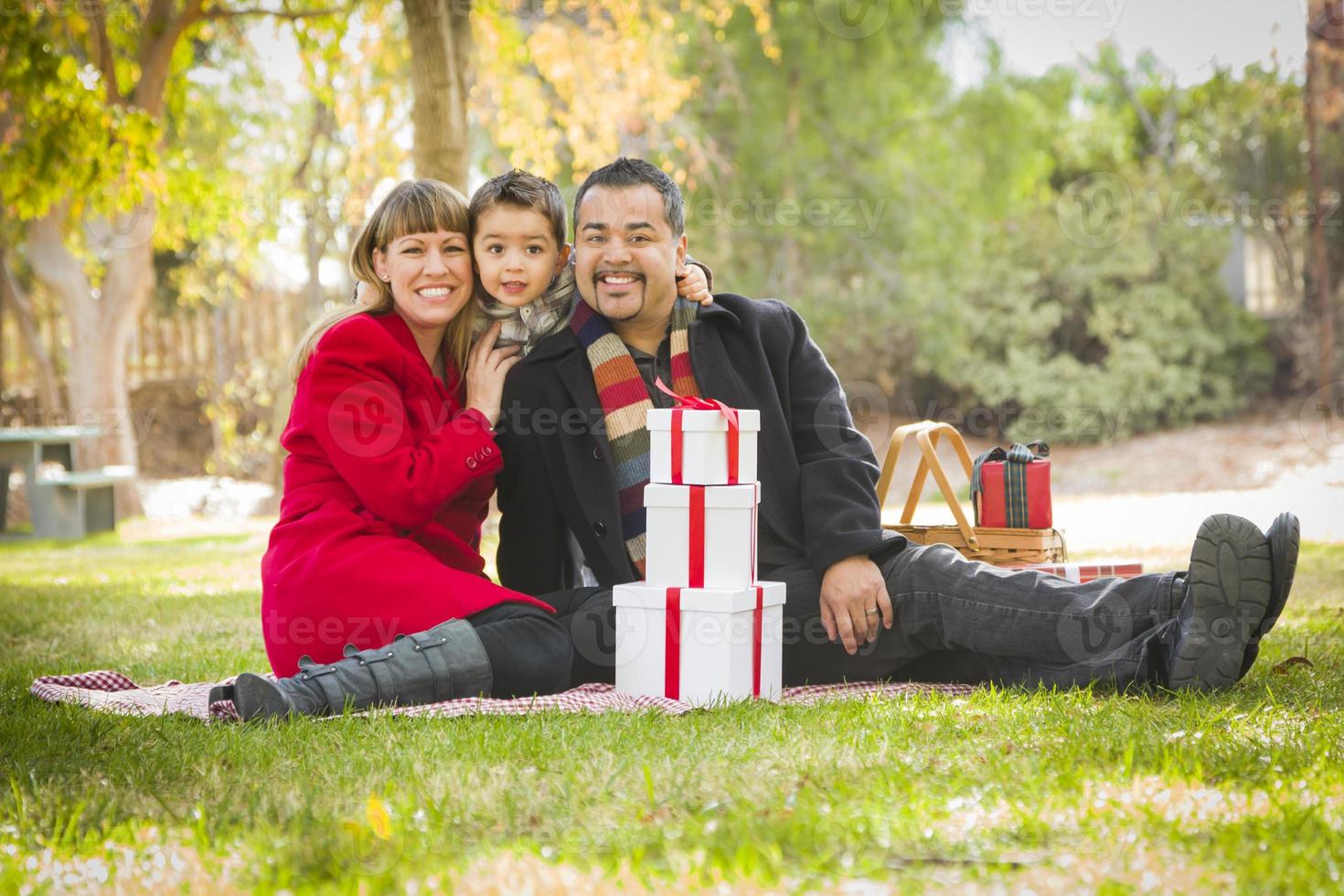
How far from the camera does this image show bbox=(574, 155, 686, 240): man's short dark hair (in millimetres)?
3014

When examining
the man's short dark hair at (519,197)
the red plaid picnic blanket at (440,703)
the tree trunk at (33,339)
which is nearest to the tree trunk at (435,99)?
the man's short dark hair at (519,197)

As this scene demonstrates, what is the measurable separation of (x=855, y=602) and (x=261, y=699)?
50.9 inches

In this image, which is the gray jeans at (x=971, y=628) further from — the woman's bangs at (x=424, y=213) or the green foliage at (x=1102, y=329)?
the green foliage at (x=1102, y=329)

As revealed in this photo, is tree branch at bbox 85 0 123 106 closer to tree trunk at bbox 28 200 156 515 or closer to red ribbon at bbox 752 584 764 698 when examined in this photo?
tree trunk at bbox 28 200 156 515

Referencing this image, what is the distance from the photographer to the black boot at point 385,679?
2428 mm

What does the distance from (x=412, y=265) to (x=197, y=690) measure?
114 centimetres

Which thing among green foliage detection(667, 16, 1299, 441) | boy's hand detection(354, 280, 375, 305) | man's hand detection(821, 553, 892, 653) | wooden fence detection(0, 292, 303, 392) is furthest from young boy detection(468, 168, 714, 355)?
wooden fence detection(0, 292, 303, 392)

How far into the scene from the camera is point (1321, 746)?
2.08 m

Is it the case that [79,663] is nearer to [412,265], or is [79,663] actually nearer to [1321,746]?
[412,265]

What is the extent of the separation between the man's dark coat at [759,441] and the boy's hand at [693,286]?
0.12ft

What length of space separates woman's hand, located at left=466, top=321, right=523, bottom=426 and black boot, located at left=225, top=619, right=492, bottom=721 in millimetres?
545

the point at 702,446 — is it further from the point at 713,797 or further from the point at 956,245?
the point at 956,245

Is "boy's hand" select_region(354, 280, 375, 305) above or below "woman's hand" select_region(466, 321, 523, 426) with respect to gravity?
above

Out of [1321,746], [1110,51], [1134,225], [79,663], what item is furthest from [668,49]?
[1321,746]
